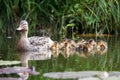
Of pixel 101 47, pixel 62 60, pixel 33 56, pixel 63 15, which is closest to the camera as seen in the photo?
pixel 62 60

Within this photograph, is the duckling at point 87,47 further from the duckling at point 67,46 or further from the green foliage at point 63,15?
the green foliage at point 63,15

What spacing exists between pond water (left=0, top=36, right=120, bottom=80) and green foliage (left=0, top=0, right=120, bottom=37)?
2.19 meters

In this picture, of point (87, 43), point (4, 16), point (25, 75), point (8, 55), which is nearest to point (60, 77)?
point (25, 75)

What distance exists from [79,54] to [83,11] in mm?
3477

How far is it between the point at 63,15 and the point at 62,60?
434cm

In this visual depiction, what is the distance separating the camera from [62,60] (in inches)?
323

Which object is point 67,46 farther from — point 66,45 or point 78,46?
point 78,46

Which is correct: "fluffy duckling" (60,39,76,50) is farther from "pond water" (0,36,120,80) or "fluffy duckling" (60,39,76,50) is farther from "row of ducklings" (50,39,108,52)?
"pond water" (0,36,120,80)

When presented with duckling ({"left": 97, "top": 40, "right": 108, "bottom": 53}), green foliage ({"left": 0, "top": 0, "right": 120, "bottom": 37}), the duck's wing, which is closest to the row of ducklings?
duckling ({"left": 97, "top": 40, "right": 108, "bottom": 53})

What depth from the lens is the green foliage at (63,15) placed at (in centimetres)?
1223

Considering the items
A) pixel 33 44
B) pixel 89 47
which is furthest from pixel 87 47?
pixel 33 44

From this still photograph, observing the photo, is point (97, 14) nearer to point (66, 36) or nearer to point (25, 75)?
point (66, 36)

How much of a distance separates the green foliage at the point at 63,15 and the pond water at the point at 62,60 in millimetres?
2192

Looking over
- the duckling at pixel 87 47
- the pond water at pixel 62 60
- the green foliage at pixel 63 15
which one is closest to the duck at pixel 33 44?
the pond water at pixel 62 60
